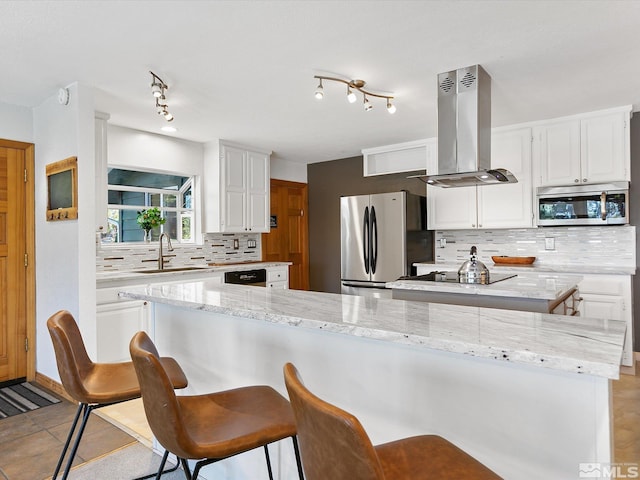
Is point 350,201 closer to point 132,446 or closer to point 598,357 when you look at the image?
point 132,446

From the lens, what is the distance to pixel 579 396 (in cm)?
98

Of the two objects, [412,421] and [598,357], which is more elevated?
[598,357]

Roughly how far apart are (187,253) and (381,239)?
2.24 metres

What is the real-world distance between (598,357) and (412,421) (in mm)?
587

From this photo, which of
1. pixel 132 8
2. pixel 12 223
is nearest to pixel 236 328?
pixel 132 8

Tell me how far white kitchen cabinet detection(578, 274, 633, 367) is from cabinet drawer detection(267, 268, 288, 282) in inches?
124

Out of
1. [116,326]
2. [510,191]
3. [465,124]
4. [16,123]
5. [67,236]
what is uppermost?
[16,123]

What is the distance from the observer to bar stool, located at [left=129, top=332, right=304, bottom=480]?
1141 mm

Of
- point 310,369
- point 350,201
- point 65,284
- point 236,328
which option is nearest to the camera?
point 310,369

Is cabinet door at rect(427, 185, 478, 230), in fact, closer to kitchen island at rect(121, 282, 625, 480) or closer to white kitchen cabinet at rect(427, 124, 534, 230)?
white kitchen cabinet at rect(427, 124, 534, 230)

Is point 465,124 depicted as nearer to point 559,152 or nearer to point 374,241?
point 559,152

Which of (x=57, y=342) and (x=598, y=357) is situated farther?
(x=57, y=342)

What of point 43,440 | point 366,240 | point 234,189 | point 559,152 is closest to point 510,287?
point 559,152

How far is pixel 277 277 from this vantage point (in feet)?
16.8
